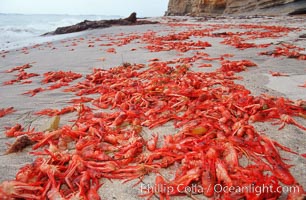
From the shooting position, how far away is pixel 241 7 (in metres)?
30.6


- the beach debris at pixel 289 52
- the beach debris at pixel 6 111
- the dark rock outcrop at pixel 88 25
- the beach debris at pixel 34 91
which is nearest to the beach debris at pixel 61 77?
the beach debris at pixel 34 91

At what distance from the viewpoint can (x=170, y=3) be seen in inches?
2099

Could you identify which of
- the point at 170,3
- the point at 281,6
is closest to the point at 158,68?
the point at 281,6

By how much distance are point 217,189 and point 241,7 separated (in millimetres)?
33342

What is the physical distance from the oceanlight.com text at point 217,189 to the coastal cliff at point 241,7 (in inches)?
994

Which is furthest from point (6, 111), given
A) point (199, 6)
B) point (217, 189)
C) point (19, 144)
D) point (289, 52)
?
point (199, 6)

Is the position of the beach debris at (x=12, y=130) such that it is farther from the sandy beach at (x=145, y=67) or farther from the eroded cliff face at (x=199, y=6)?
the eroded cliff face at (x=199, y=6)

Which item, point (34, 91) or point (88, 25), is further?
point (88, 25)

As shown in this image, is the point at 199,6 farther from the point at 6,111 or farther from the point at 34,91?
the point at 6,111

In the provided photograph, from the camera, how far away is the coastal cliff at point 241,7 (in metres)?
23.0

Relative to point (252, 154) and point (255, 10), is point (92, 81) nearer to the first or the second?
point (252, 154)

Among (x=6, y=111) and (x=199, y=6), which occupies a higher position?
(x=6, y=111)

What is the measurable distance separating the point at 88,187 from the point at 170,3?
56342 millimetres

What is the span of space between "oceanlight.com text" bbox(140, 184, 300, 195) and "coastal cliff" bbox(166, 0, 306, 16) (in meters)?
25.2
